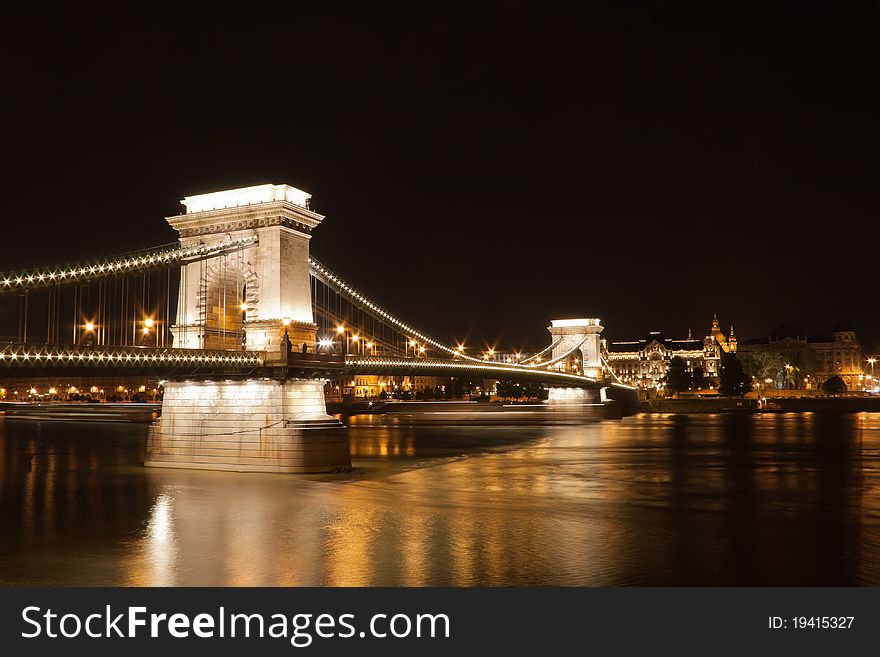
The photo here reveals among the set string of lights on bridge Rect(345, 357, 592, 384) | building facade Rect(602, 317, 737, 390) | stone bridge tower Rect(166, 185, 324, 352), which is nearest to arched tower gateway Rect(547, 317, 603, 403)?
Answer: string of lights on bridge Rect(345, 357, 592, 384)

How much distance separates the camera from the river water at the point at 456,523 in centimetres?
1420

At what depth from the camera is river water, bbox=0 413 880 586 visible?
559 inches

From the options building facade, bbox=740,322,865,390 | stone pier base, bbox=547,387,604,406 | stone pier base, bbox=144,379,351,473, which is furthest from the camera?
building facade, bbox=740,322,865,390

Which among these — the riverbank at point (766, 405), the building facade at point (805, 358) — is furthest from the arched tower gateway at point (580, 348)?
the building facade at point (805, 358)

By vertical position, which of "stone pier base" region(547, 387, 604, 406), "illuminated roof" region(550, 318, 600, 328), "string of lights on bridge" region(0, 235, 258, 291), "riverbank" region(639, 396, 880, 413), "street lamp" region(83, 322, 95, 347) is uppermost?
"illuminated roof" region(550, 318, 600, 328)

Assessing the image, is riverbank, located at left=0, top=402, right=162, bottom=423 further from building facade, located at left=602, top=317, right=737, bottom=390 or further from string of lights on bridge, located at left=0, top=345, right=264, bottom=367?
building facade, located at left=602, top=317, right=737, bottom=390

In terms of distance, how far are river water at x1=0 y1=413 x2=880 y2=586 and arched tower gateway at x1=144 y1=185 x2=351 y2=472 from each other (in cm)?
98

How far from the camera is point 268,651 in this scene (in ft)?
31.3

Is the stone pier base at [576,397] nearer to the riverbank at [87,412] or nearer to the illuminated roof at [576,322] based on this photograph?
the illuminated roof at [576,322]

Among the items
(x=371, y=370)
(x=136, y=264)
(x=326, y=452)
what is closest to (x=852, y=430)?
(x=371, y=370)

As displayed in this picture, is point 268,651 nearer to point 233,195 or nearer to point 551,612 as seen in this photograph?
point 551,612

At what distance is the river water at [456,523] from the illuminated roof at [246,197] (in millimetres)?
9386

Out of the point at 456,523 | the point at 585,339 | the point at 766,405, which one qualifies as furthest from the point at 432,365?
the point at 766,405

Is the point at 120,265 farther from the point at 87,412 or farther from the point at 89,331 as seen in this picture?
the point at 87,412
